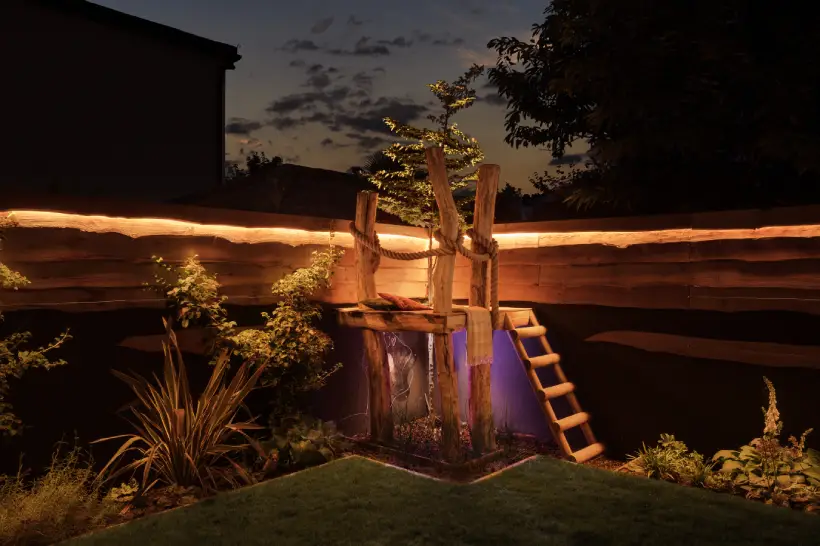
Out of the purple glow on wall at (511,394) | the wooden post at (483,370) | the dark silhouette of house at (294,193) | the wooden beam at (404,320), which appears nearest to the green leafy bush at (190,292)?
the wooden beam at (404,320)

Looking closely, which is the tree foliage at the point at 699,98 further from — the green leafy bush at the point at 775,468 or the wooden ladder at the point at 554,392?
the green leafy bush at the point at 775,468

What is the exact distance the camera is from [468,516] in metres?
3.98

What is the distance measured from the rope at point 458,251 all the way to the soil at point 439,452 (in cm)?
122

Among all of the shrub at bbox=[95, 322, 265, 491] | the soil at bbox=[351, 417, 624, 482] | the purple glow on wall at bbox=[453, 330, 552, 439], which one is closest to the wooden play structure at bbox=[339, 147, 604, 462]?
the soil at bbox=[351, 417, 624, 482]

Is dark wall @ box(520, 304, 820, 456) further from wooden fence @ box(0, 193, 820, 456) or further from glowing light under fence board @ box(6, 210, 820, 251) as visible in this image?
glowing light under fence board @ box(6, 210, 820, 251)

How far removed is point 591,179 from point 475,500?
529 cm

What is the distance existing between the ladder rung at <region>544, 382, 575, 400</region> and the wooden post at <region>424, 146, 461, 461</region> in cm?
87

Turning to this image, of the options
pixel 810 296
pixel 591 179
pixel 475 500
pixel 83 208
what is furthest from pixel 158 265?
pixel 591 179

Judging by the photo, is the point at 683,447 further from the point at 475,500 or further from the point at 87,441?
the point at 87,441

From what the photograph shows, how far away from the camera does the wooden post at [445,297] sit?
16.9 feet

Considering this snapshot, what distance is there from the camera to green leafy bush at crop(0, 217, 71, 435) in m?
3.75

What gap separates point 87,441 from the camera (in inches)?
170

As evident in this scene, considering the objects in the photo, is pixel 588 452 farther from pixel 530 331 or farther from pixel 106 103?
pixel 106 103

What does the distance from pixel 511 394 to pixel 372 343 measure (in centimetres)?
171
